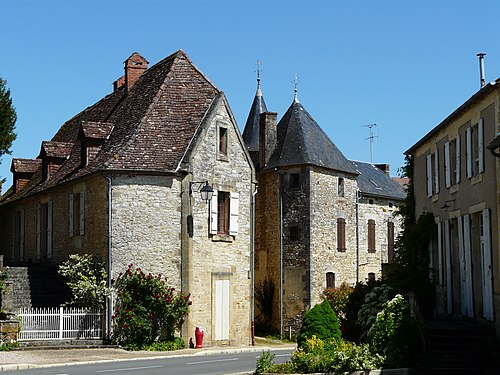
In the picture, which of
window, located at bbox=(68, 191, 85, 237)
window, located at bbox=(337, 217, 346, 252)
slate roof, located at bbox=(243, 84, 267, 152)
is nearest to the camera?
window, located at bbox=(68, 191, 85, 237)

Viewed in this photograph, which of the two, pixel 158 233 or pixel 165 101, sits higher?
pixel 165 101

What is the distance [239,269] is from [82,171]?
6983 mm

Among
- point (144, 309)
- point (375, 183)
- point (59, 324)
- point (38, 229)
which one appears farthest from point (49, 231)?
point (375, 183)

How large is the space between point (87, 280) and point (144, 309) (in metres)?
2.18

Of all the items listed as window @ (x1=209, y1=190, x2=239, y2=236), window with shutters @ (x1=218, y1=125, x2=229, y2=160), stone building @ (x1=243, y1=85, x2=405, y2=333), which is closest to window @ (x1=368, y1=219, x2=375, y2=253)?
stone building @ (x1=243, y1=85, x2=405, y2=333)

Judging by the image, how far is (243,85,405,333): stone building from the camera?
37.6 metres

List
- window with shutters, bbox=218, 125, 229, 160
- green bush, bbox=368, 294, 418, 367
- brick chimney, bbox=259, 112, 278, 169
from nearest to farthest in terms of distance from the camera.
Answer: green bush, bbox=368, 294, 418, 367 → window with shutters, bbox=218, 125, 229, 160 → brick chimney, bbox=259, 112, 278, 169

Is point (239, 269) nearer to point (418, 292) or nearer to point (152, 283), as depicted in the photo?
point (152, 283)

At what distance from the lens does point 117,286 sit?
85.9 feet

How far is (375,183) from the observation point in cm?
4522

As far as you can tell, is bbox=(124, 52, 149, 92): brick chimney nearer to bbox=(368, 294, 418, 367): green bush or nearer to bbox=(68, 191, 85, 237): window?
bbox=(68, 191, 85, 237): window

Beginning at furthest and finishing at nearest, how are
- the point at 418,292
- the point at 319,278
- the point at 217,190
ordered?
the point at 319,278 < the point at 217,190 < the point at 418,292

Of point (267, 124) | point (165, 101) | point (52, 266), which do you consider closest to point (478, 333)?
point (165, 101)

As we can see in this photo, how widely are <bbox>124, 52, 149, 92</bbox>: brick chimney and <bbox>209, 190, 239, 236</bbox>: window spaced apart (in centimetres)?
754
